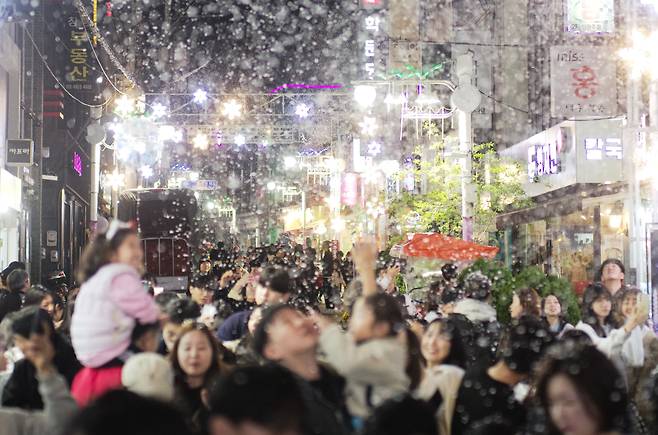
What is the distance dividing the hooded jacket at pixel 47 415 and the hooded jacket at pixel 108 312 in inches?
21.8

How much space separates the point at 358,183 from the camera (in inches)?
1517

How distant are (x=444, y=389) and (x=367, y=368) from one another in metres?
0.81

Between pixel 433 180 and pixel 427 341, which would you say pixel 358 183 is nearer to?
pixel 433 180

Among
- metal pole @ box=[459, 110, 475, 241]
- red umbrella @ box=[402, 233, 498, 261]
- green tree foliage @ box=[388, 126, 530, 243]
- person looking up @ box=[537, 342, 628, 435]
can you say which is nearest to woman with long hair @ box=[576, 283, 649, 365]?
person looking up @ box=[537, 342, 628, 435]

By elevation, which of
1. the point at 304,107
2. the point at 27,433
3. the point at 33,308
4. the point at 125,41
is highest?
the point at 125,41

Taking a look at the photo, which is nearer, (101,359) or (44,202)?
(101,359)

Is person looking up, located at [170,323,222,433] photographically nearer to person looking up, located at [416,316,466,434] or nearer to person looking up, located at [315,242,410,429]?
person looking up, located at [315,242,410,429]

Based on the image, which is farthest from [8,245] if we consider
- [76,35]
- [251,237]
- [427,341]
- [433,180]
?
[251,237]

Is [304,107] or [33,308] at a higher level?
[304,107]

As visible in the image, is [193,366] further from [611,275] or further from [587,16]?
[587,16]

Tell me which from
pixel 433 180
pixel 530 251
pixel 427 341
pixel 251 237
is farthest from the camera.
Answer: pixel 251 237

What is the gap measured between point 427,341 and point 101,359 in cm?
193

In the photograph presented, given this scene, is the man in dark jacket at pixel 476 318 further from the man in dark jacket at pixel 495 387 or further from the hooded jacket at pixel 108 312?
the hooded jacket at pixel 108 312

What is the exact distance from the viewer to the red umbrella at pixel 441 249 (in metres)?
16.2
